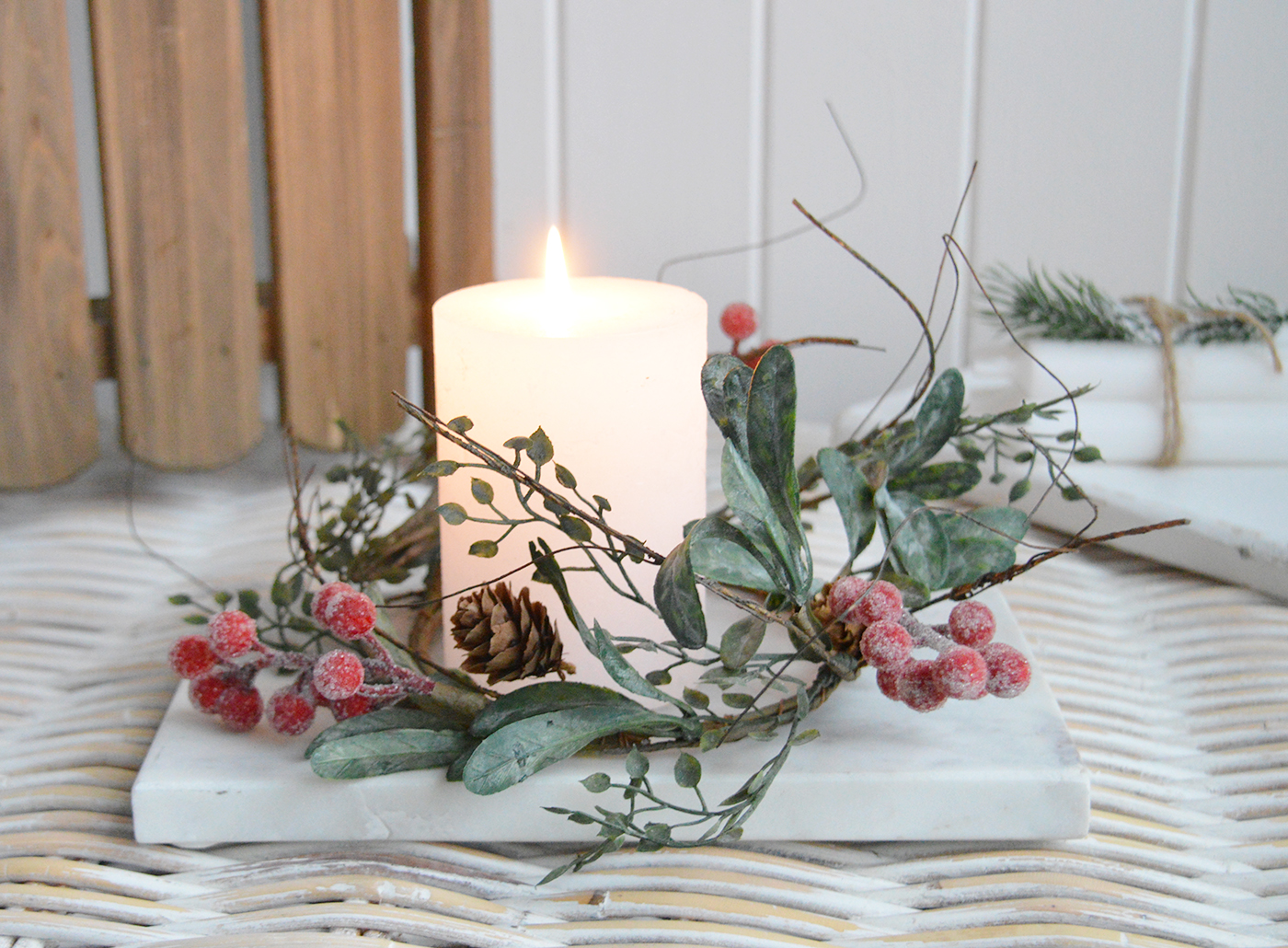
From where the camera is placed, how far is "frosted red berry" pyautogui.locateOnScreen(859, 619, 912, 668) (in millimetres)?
370

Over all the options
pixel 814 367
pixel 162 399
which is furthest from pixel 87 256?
pixel 814 367

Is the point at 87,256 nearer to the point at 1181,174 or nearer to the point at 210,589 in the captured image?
the point at 210,589

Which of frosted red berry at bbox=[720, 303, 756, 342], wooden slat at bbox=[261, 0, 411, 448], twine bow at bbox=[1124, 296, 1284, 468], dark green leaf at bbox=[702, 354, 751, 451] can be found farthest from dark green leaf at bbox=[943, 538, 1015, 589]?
wooden slat at bbox=[261, 0, 411, 448]

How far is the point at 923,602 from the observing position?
0.44 metres

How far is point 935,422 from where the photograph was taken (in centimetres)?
45

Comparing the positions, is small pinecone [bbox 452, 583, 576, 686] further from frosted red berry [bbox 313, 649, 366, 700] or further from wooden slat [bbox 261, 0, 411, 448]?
wooden slat [bbox 261, 0, 411, 448]

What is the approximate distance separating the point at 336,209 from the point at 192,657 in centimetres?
45

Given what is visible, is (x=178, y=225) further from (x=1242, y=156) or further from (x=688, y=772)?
(x=1242, y=156)

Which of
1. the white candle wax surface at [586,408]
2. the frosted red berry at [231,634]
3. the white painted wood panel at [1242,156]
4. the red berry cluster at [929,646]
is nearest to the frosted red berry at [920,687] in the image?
the red berry cluster at [929,646]

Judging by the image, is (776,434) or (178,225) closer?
(776,434)

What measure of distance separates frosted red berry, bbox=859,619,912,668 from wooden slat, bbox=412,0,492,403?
0.46 metres

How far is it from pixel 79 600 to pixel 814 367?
58 cm

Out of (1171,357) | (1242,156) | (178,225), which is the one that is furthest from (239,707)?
(1242,156)

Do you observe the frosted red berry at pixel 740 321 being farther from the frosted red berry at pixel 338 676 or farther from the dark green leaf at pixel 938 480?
the frosted red berry at pixel 338 676
